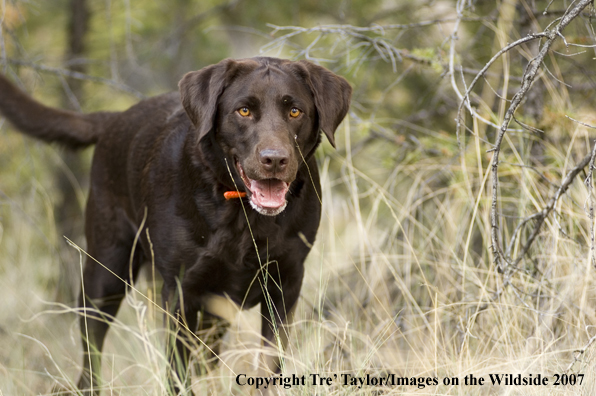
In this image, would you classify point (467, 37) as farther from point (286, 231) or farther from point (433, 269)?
point (286, 231)

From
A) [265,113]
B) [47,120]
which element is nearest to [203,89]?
[265,113]

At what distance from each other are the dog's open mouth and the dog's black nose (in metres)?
0.17

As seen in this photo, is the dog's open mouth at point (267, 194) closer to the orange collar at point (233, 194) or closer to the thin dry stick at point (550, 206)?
the orange collar at point (233, 194)

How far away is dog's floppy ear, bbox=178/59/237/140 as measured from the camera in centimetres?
298

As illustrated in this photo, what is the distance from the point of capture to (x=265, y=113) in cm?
295

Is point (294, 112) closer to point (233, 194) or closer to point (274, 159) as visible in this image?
point (274, 159)

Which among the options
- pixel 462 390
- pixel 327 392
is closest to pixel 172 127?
pixel 327 392

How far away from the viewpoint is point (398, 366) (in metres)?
3.15

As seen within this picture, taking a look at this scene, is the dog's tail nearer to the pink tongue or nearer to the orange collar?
the orange collar

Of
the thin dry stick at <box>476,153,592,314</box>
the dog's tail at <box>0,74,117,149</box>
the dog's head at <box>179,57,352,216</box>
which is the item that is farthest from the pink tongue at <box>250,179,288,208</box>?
the dog's tail at <box>0,74,117,149</box>

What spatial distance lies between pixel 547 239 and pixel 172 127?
7.13 ft

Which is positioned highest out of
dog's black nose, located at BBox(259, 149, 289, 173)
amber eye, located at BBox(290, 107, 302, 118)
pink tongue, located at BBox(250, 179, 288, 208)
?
amber eye, located at BBox(290, 107, 302, 118)

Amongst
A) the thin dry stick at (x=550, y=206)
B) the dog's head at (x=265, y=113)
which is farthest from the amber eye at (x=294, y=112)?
the thin dry stick at (x=550, y=206)

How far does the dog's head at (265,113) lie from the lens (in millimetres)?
2818
